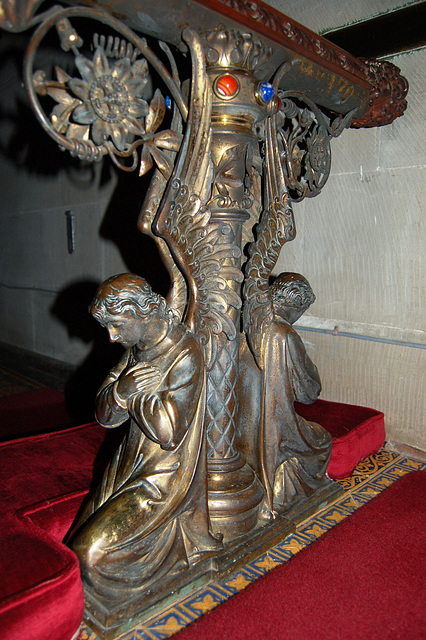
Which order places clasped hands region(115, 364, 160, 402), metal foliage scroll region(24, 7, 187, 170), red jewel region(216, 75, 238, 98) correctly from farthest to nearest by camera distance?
red jewel region(216, 75, 238, 98) → clasped hands region(115, 364, 160, 402) → metal foliage scroll region(24, 7, 187, 170)

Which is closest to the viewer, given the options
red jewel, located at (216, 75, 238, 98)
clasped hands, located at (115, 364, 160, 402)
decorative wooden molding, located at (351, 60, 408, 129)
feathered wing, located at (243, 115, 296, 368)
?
clasped hands, located at (115, 364, 160, 402)

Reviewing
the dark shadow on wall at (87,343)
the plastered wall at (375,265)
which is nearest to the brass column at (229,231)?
the plastered wall at (375,265)

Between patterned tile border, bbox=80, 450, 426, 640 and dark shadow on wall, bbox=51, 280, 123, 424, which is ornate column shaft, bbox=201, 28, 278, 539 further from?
dark shadow on wall, bbox=51, 280, 123, 424

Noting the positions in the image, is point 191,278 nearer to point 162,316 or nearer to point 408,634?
point 162,316

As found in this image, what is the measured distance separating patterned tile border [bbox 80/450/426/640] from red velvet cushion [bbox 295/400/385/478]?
0.07m

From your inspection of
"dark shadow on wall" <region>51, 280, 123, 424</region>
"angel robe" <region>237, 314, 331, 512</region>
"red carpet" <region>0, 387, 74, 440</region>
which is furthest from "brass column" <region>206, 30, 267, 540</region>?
"dark shadow on wall" <region>51, 280, 123, 424</region>

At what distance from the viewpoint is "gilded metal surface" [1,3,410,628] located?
5.51 feet

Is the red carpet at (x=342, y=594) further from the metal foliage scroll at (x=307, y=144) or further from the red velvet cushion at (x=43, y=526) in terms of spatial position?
the metal foliage scroll at (x=307, y=144)

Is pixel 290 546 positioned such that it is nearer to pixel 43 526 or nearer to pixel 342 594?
pixel 342 594

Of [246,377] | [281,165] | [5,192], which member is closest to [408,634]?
[246,377]

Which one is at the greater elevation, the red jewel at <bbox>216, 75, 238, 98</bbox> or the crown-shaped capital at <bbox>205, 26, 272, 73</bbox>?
the crown-shaped capital at <bbox>205, 26, 272, 73</bbox>

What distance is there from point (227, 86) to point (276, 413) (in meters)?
1.33

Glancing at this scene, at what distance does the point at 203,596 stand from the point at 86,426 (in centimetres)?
152

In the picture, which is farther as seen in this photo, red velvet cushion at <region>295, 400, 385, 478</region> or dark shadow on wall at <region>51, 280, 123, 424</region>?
dark shadow on wall at <region>51, 280, 123, 424</region>
